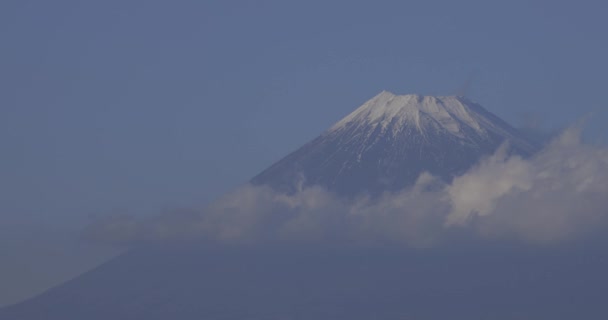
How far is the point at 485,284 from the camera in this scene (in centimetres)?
12912

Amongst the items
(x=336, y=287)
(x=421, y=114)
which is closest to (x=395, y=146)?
(x=421, y=114)

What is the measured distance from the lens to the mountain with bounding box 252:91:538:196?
144 meters

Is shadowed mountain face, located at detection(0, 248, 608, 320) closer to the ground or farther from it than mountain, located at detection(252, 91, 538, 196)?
closer to the ground

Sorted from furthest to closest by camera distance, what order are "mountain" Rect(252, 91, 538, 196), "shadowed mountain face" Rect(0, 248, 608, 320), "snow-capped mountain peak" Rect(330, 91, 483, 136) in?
1. "snow-capped mountain peak" Rect(330, 91, 483, 136)
2. "mountain" Rect(252, 91, 538, 196)
3. "shadowed mountain face" Rect(0, 248, 608, 320)

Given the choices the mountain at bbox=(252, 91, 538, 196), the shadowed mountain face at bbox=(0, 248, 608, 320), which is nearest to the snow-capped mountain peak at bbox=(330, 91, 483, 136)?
the mountain at bbox=(252, 91, 538, 196)

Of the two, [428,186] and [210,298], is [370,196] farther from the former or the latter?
[210,298]

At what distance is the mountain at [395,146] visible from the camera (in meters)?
144

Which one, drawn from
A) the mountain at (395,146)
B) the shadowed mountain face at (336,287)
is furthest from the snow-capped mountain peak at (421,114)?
the shadowed mountain face at (336,287)

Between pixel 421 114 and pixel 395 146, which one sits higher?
pixel 421 114

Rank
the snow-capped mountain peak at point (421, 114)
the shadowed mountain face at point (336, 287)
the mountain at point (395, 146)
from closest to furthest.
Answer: the shadowed mountain face at point (336, 287), the mountain at point (395, 146), the snow-capped mountain peak at point (421, 114)

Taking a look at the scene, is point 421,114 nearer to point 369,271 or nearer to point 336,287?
point 369,271

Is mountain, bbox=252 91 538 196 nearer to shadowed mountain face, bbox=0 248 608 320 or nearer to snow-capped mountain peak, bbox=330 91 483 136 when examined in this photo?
snow-capped mountain peak, bbox=330 91 483 136

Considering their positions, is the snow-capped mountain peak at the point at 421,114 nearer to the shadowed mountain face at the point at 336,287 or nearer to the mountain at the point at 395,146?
the mountain at the point at 395,146

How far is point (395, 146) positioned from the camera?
479 ft
